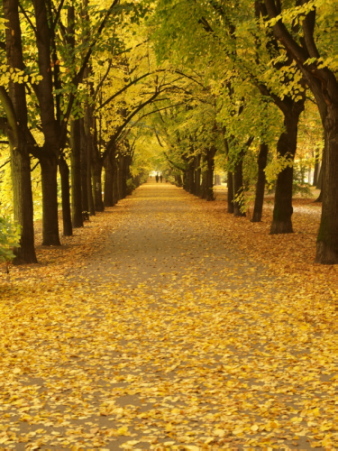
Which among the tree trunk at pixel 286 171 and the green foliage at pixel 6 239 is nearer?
the green foliage at pixel 6 239

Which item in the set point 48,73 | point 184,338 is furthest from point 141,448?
point 48,73

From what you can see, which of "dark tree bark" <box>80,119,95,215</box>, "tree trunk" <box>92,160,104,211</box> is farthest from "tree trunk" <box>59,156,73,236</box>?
"tree trunk" <box>92,160,104,211</box>

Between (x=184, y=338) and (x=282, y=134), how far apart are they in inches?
441

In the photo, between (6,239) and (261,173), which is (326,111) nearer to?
(6,239)

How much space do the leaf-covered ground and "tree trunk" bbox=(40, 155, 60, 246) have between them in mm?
2619

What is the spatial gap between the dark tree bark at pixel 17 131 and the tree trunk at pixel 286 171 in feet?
23.4

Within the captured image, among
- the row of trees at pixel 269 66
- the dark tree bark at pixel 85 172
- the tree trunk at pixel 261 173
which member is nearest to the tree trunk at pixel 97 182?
the dark tree bark at pixel 85 172

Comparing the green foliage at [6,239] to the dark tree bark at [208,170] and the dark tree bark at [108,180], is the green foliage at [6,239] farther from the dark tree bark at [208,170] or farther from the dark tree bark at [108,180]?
the dark tree bark at [108,180]

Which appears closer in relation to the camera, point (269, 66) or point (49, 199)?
point (49, 199)

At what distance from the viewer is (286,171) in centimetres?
1828

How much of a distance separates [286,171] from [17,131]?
26.8 feet

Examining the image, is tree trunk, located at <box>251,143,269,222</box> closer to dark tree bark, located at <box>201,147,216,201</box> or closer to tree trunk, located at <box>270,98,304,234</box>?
tree trunk, located at <box>270,98,304,234</box>

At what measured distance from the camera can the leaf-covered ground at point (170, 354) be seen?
5094 mm

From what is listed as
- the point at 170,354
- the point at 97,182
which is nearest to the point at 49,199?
the point at 170,354
